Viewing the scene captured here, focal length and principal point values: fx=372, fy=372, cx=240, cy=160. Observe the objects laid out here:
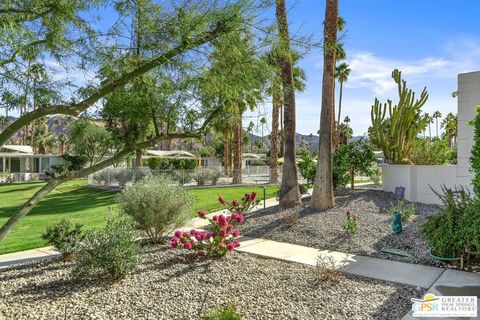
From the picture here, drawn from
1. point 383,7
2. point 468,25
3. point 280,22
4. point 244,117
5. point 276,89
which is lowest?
point 244,117

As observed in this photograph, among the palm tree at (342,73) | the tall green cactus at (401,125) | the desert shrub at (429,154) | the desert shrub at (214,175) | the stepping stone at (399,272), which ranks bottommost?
the stepping stone at (399,272)

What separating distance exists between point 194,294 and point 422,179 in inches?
479

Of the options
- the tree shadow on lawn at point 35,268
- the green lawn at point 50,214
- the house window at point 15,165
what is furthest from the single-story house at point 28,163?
the tree shadow on lawn at point 35,268

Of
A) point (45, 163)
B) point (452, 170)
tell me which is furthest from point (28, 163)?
point (452, 170)

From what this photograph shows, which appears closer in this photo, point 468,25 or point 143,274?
point 143,274

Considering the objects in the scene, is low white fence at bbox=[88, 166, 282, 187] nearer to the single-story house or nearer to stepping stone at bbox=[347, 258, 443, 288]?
the single-story house

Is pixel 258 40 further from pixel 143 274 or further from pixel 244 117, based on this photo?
pixel 143 274

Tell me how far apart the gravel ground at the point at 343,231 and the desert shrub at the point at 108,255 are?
4.27 metres

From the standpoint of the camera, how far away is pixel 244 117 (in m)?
4.42

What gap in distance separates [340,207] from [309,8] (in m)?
8.97

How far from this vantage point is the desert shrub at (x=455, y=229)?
6281 millimetres

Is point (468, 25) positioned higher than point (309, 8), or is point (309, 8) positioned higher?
point (468, 25)

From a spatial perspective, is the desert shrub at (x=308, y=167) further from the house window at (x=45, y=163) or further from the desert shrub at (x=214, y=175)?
the house window at (x=45, y=163)

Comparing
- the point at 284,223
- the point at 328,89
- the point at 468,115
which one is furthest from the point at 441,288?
the point at 468,115
